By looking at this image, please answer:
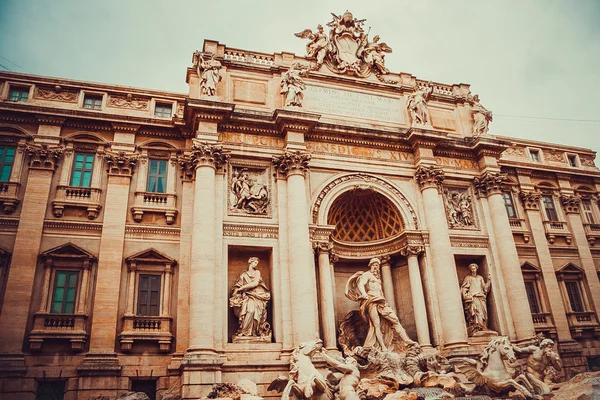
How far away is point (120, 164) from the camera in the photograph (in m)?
19.4

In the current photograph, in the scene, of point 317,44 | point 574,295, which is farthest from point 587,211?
point 317,44

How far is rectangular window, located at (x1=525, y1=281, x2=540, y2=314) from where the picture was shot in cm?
2362

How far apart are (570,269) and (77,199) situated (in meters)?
23.0

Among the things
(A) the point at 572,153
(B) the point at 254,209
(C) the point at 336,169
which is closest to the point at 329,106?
(C) the point at 336,169

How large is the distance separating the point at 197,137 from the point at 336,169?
19.1 feet

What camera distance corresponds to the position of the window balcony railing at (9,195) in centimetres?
1778

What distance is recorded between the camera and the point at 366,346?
18312 mm

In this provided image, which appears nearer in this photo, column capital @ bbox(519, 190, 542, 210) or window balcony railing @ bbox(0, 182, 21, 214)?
window balcony railing @ bbox(0, 182, 21, 214)

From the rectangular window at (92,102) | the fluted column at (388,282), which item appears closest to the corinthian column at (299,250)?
the fluted column at (388,282)

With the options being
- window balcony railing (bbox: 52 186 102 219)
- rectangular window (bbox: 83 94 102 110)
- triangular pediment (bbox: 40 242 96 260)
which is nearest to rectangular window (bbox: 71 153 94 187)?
window balcony railing (bbox: 52 186 102 219)

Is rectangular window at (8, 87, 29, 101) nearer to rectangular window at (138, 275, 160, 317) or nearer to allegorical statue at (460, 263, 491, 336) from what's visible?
rectangular window at (138, 275, 160, 317)

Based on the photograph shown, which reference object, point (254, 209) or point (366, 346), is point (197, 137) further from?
point (366, 346)

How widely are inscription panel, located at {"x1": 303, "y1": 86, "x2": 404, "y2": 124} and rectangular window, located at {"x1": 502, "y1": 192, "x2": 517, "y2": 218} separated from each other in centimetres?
721

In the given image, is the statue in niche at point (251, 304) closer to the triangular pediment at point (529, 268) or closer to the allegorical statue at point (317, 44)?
the allegorical statue at point (317, 44)
